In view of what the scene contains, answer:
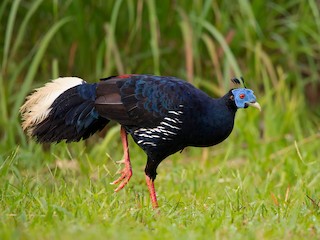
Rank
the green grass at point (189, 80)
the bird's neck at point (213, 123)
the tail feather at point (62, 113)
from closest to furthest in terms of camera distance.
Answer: the green grass at point (189, 80)
the bird's neck at point (213, 123)
the tail feather at point (62, 113)

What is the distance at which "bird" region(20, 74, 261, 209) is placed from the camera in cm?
492

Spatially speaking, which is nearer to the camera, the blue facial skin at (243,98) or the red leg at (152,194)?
the red leg at (152,194)

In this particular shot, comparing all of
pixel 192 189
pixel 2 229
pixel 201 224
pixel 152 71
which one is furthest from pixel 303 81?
pixel 2 229

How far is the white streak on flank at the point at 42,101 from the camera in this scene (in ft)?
17.1

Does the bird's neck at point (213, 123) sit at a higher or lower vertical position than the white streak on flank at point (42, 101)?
lower

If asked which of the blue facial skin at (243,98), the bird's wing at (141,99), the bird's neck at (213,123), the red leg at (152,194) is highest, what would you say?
the bird's wing at (141,99)

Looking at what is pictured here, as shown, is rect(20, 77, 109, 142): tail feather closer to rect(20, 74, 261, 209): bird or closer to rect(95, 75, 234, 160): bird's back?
rect(20, 74, 261, 209): bird

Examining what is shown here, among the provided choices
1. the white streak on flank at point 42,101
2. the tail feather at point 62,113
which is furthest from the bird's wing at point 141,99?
the white streak on flank at point 42,101

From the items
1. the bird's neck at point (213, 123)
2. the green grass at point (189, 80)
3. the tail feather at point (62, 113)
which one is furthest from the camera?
the tail feather at point (62, 113)

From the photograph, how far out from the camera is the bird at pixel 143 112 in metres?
4.92

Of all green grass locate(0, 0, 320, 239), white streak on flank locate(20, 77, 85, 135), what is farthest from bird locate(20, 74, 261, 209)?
green grass locate(0, 0, 320, 239)

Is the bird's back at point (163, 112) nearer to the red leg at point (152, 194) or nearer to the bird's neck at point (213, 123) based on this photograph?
the bird's neck at point (213, 123)

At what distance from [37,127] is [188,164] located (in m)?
1.89

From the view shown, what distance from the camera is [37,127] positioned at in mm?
5211
